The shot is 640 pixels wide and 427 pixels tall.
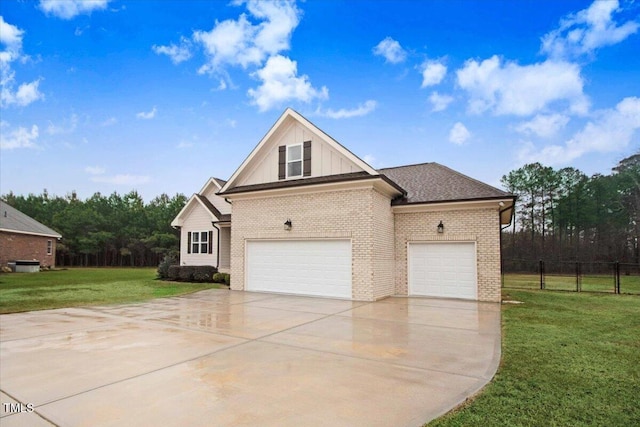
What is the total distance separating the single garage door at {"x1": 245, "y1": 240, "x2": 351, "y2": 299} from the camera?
1234 centimetres

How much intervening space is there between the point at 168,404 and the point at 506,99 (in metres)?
20.1

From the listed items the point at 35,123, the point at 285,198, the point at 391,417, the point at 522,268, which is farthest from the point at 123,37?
the point at 522,268

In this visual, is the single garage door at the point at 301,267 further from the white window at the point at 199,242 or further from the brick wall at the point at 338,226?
the white window at the point at 199,242

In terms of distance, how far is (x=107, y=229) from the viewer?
47.8 metres

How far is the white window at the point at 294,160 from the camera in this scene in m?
13.7

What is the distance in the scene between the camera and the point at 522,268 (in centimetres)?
3153

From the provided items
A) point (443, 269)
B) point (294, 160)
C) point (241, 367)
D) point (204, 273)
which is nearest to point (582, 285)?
point (443, 269)

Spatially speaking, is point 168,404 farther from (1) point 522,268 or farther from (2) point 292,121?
(1) point 522,268

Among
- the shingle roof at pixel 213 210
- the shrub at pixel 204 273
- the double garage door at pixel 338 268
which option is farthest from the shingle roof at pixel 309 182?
the shrub at pixel 204 273

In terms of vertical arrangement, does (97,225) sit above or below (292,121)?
below

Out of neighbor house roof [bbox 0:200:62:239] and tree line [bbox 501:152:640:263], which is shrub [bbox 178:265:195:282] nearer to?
neighbor house roof [bbox 0:200:62:239]

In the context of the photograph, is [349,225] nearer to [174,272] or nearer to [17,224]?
[174,272]

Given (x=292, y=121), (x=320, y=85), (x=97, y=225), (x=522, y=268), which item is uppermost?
(x=320, y=85)

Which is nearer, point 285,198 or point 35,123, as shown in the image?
point 285,198
